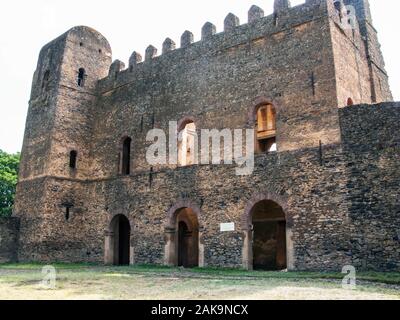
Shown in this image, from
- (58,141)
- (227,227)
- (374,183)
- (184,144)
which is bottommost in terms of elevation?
(227,227)

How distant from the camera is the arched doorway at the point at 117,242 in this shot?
730 inches

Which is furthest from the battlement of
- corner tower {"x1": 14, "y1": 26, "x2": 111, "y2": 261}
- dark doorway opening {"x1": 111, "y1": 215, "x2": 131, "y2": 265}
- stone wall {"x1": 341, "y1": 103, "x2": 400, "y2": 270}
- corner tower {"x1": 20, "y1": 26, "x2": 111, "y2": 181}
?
dark doorway opening {"x1": 111, "y1": 215, "x2": 131, "y2": 265}

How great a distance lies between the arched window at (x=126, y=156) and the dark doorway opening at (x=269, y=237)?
6358 millimetres

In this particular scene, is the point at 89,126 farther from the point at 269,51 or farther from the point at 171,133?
the point at 269,51

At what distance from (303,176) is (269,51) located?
5072 millimetres

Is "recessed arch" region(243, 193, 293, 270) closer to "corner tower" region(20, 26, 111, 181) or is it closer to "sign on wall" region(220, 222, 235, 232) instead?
"sign on wall" region(220, 222, 235, 232)

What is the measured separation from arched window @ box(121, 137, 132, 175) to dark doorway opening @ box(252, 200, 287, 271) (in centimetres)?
636

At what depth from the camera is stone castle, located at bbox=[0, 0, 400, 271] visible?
12.4 meters

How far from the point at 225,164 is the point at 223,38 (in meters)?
5.38

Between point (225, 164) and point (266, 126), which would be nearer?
point (225, 164)

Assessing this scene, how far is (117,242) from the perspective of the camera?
62.5 feet

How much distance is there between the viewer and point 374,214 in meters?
11.8

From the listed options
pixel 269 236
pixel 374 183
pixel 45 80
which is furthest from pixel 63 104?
pixel 374 183

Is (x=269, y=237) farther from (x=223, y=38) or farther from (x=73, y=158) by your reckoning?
(x=73, y=158)
